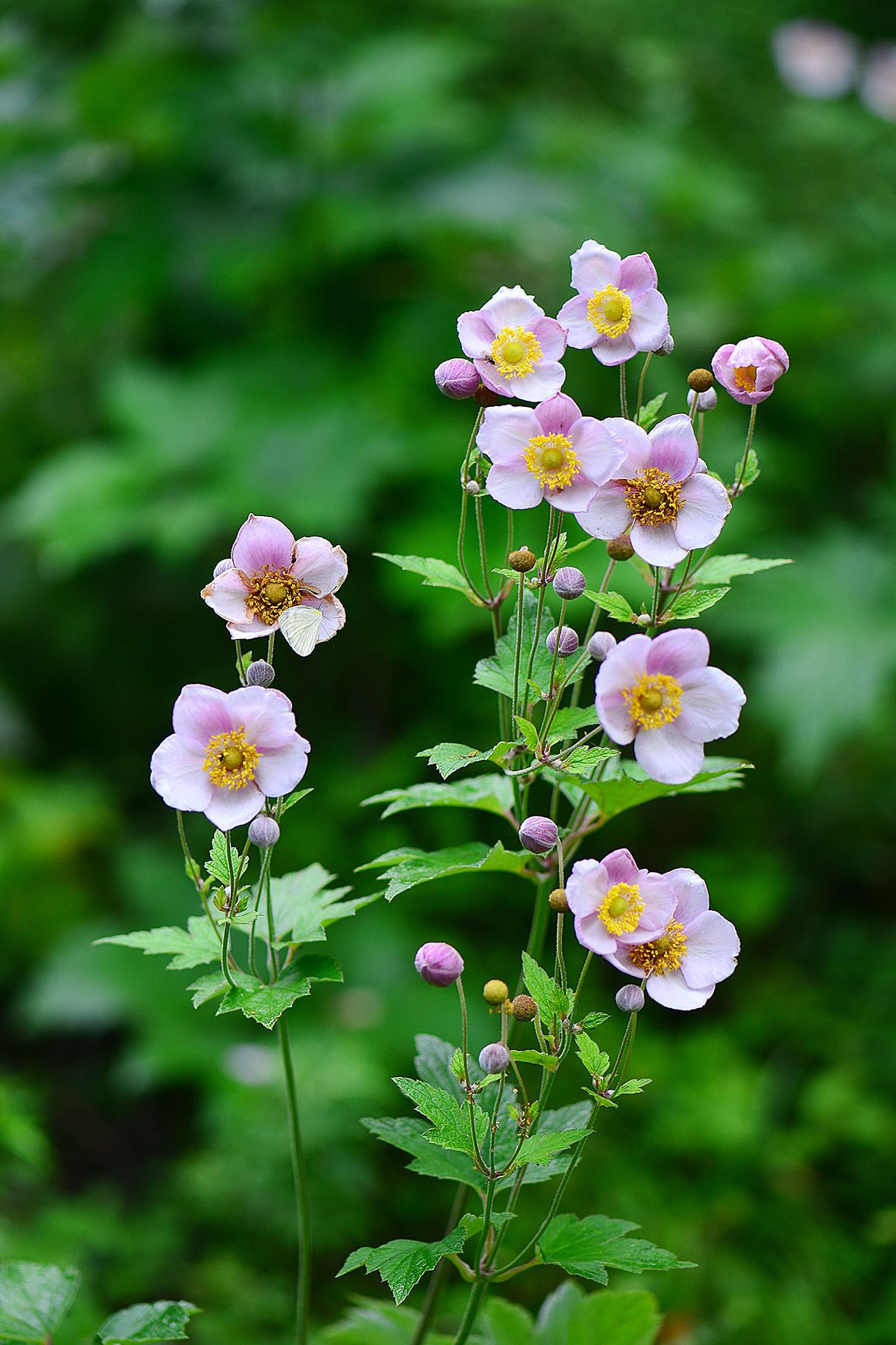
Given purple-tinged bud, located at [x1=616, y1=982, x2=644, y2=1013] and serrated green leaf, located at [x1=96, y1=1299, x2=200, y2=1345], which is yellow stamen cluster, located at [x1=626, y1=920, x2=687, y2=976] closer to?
purple-tinged bud, located at [x1=616, y1=982, x2=644, y2=1013]

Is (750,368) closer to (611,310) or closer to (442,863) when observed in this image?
(611,310)

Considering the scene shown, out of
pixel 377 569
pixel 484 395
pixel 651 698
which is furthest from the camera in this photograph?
pixel 377 569

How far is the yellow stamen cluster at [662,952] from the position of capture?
552mm

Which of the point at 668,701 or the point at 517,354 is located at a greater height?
the point at 517,354

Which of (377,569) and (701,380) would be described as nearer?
(701,380)

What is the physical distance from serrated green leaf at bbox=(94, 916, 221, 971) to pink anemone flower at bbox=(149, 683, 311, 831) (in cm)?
12

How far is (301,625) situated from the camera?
0.56m

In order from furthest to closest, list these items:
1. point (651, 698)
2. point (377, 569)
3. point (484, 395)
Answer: point (377, 569)
point (484, 395)
point (651, 698)

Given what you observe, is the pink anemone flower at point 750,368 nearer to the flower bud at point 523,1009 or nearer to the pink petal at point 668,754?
the pink petal at point 668,754

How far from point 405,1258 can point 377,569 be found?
1.82 meters

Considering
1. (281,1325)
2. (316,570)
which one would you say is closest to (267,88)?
(316,570)

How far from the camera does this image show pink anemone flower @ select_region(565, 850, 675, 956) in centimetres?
52

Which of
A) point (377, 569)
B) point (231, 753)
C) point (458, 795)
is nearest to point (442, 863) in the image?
point (458, 795)

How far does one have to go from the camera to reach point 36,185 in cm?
239
